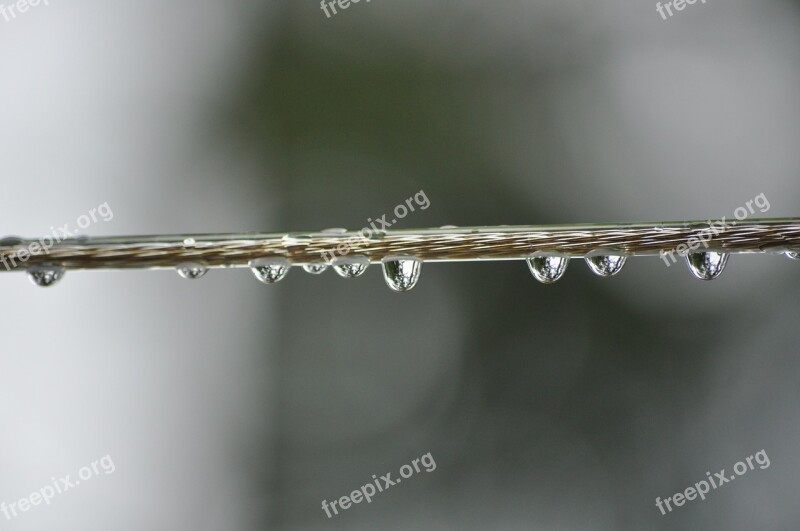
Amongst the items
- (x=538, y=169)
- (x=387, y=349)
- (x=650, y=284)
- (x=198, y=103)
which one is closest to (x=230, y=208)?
(x=198, y=103)

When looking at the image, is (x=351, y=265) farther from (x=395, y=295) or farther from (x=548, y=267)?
(x=395, y=295)

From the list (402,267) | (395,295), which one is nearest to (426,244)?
(402,267)

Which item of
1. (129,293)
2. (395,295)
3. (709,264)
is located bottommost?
(709,264)

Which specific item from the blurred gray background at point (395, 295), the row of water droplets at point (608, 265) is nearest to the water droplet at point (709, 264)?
the row of water droplets at point (608, 265)

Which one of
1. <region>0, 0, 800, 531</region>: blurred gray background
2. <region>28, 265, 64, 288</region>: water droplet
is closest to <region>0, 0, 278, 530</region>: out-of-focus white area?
<region>0, 0, 800, 531</region>: blurred gray background

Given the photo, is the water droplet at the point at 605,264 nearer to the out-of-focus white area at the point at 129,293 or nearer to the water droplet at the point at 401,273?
the water droplet at the point at 401,273

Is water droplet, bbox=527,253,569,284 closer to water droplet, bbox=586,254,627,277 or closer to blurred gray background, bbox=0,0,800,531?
water droplet, bbox=586,254,627,277
